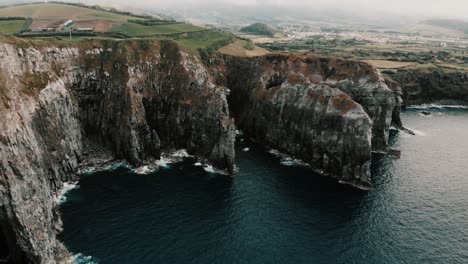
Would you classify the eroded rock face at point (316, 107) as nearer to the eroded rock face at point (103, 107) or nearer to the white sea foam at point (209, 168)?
the eroded rock face at point (103, 107)

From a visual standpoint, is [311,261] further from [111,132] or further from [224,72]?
[224,72]

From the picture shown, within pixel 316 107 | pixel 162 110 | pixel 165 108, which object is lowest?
pixel 162 110

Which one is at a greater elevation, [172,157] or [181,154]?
[181,154]

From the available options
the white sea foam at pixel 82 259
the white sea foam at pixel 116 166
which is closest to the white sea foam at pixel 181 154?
the white sea foam at pixel 116 166

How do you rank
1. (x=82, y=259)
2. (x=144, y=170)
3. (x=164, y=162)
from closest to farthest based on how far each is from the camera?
1. (x=82, y=259)
2. (x=144, y=170)
3. (x=164, y=162)

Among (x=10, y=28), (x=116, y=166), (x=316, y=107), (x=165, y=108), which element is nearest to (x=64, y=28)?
(x=10, y=28)

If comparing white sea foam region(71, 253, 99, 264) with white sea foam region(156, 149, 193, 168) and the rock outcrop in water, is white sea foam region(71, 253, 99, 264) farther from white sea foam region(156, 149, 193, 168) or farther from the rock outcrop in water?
white sea foam region(156, 149, 193, 168)

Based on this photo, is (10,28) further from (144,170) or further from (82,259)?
(82,259)

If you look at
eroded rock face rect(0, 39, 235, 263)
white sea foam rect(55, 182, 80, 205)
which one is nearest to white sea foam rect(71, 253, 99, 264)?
eroded rock face rect(0, 39, 235, 263)
